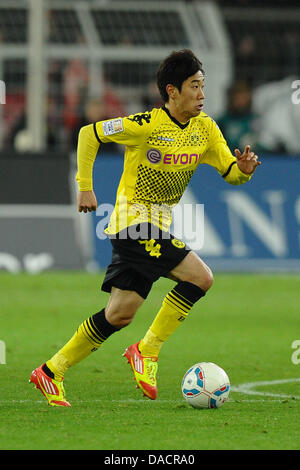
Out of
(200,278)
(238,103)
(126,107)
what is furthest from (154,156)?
(126,107)

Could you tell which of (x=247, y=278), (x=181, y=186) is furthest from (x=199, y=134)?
(x=247, y=278)

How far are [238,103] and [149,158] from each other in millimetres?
10921

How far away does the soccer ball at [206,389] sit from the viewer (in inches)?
244

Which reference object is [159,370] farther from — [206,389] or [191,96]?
[191,96]

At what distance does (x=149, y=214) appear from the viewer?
22.0ft

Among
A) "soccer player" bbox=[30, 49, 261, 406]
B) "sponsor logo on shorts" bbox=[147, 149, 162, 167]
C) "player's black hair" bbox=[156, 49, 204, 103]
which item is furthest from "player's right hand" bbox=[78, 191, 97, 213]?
"player's black hair" bbox=[156, 49, 204, 103]

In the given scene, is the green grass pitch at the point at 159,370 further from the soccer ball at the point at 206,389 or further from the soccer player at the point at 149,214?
the soccer player at the point at 149,214

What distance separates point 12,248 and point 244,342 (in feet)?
17.3

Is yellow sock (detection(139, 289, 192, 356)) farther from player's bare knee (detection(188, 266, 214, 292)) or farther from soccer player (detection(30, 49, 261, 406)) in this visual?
player's bare knee (detection(188, 266, 214, 292))

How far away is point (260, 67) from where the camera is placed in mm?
19062

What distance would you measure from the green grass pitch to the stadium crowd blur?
12.1 ft

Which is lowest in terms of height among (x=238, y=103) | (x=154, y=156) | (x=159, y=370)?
(x=159, y=370)

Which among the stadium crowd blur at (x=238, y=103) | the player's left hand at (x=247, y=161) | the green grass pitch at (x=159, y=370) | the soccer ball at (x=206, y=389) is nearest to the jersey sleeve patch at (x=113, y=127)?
the player's left hand at (x=247, y=161)

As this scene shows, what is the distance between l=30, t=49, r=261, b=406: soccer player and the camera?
6488mm
